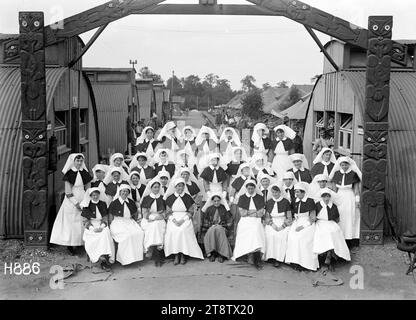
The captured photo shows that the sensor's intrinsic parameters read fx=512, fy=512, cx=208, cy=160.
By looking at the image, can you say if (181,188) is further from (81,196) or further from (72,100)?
(72,100)

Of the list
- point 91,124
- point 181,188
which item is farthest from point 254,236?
point 91,124

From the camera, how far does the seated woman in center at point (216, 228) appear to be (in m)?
8.02

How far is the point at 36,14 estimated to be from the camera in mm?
8109

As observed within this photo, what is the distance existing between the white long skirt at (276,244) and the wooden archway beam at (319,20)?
3405 millimetres

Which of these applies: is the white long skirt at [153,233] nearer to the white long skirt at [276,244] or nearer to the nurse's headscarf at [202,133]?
the white long skirt at [276,244]

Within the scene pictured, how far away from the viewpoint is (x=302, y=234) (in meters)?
7.69

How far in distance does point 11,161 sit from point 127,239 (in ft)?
8.91

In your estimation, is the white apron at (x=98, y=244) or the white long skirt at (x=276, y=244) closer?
Result: the white apron at (x=98, y=244)

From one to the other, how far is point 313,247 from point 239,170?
2204mm

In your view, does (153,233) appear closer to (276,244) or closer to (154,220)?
(154,220)

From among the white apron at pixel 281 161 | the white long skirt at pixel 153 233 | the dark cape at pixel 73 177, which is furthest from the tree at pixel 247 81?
the white long skirt at pixel 153 233

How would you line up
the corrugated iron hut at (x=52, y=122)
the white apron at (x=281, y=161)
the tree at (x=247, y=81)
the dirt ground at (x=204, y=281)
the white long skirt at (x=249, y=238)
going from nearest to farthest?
the dirt ground at (x=204, y=281)
the white long skirt at (x=249, y=238)
the corrugated iron hut at (x=52, y=122)
the white apron at (x=281, y=161)
the tree at (x=247, y=81)

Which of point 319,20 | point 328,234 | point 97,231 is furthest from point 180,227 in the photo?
point 319,20
